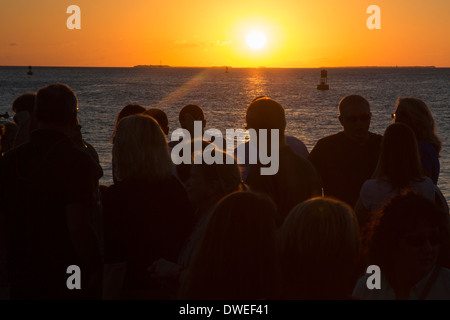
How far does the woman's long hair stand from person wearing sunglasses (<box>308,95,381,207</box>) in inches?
42.0

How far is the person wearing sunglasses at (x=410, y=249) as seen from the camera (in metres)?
2.63

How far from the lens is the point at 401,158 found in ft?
12.3

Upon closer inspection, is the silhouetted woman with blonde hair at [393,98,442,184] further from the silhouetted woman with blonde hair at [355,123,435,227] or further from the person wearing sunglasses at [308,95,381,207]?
the silhouetted woman with blonde hair at [355,123,435,227]

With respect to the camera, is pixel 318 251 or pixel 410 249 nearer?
pixel 318 251

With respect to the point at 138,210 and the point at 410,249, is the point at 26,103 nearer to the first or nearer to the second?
the point at 138,210

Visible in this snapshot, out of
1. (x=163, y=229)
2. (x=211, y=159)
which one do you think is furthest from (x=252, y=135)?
(x=163, y=229)

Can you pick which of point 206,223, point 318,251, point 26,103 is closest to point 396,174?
point 318,251

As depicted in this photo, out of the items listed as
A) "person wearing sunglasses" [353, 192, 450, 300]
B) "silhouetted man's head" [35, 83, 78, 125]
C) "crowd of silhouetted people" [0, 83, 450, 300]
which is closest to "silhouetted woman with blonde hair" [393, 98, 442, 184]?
"crowd of silhouetted people" [0, 83, 450, 300]

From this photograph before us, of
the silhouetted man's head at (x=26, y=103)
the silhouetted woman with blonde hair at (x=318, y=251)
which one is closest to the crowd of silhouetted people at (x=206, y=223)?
the silhouetted woman with blonde hair at (x=318, y=251)

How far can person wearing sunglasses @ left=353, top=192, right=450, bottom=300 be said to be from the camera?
2633 mm

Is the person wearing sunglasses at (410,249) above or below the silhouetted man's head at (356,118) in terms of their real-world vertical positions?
below

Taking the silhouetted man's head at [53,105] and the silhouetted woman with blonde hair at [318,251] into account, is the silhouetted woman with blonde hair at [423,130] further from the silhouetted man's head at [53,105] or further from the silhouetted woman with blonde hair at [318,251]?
the silhouetted man's head at [53,105]

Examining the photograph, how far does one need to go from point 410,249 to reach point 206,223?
40.5 inches
